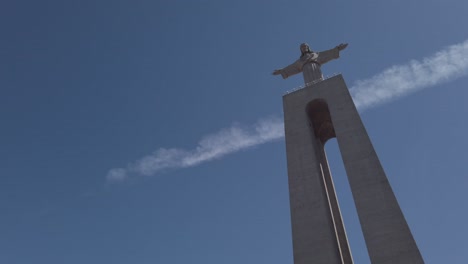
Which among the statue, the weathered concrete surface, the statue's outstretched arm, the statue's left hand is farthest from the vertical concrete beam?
the statue's left hand

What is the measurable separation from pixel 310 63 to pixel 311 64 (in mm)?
106

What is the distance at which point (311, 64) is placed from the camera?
2595 centimetres

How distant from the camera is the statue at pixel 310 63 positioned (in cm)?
2548

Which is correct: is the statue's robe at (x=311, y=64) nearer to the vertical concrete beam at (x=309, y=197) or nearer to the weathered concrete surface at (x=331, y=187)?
the weathered concrete surface at (x=331, y=187)

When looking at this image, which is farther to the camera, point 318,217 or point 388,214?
point 318,217

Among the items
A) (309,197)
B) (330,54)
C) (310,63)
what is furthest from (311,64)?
(309,197)

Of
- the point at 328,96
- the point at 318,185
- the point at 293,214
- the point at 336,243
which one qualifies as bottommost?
the point at 336,243

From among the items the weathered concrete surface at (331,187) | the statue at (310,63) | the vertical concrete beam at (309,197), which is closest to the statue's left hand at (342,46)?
the statue at (310,63)

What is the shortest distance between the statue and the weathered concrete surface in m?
1.59

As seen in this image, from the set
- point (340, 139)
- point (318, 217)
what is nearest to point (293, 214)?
point (318, 217)

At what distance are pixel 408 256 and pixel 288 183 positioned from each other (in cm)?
641

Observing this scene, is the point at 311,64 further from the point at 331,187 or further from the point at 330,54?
the point at 331,187

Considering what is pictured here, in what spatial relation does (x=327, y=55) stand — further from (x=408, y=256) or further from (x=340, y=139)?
(x=408, y=256)

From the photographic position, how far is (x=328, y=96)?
23125 millimetres
